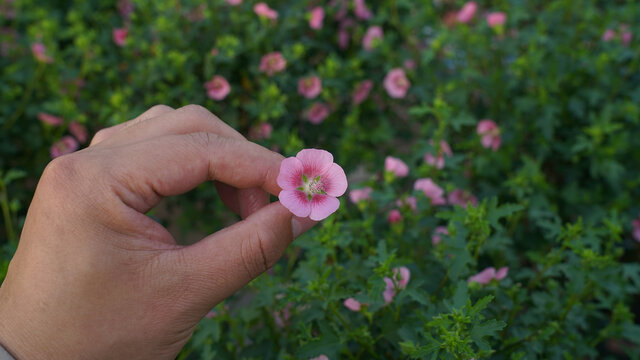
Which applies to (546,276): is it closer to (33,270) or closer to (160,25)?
(33,270)

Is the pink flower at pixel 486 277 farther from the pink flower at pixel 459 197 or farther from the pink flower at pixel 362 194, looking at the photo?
the pink flower at pixel 459 197

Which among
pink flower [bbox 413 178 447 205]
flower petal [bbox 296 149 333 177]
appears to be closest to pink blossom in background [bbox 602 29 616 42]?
pink flower [bbox 413 178 447 205]

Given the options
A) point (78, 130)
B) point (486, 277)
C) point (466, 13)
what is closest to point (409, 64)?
point (466, 13)

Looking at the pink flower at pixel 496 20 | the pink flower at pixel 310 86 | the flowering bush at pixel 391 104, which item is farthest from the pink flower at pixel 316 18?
the pink flower at pixel 496 20

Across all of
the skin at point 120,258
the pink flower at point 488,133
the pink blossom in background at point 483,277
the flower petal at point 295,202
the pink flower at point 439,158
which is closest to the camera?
the skin at point 120,258

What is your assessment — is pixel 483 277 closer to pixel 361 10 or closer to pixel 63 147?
pixel 361 10

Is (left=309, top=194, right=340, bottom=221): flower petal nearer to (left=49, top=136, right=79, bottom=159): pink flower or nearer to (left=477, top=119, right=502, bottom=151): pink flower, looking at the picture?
(left=477, top=119, right=502, bottom=151): pink flower

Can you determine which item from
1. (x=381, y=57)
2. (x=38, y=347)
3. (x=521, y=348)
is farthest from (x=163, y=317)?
(x=381, y=57)
